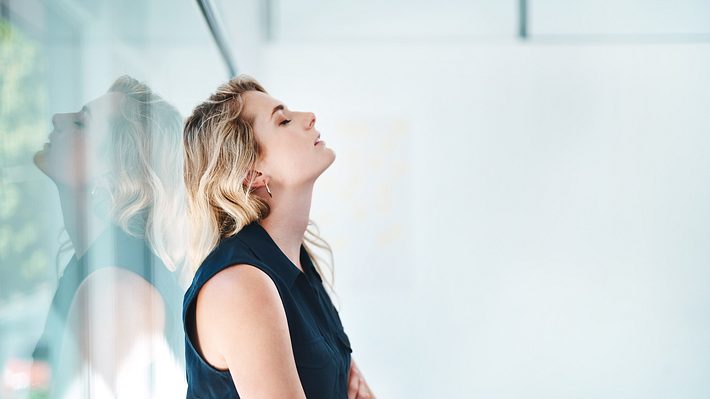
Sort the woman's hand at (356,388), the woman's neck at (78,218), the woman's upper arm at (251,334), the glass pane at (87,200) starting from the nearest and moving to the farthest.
A: the glass pane at (87,200) → the woman's neck at (78,218) → the woman's upper arm at (251,334) → the woman's hand at (356,388)

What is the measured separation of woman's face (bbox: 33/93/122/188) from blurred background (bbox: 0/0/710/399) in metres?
2.36

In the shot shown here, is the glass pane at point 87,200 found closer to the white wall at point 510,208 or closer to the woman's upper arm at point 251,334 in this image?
the woman's upper arm at point 251,334

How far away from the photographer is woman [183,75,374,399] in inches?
30.0

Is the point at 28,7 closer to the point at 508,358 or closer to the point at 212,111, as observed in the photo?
the point at 212,111

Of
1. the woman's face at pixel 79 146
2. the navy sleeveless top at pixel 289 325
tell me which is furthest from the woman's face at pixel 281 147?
the woman's face at pixel 79 146

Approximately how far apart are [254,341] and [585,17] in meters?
3.05

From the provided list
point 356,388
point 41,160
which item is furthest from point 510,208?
point 41,160

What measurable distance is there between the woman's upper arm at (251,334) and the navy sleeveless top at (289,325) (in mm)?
39

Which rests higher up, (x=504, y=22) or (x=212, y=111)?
(x=504, y=22)

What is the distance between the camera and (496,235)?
3.18 meters

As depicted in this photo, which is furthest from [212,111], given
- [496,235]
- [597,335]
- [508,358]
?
[597,335]

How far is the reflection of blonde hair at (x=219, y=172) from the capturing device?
38.3 inches

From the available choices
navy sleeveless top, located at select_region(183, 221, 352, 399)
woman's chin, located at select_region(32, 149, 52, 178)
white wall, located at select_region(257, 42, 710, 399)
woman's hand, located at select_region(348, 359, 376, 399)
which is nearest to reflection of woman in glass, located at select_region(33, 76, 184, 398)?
woman's chin, located at select_region(32, 149, 52, 178)

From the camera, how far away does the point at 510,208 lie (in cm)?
318
